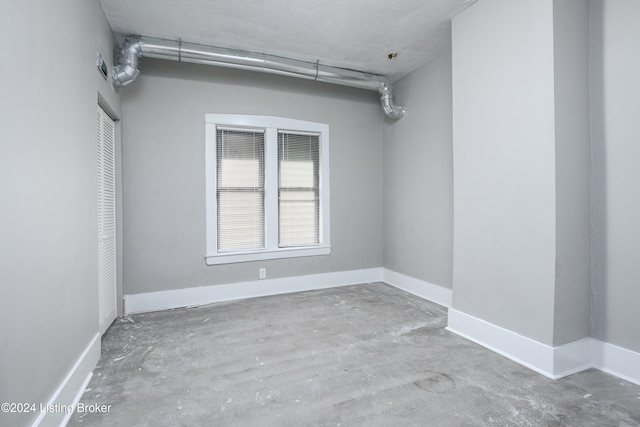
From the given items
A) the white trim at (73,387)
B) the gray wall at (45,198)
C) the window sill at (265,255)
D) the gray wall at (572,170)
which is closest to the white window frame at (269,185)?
the window sill at (265,255)

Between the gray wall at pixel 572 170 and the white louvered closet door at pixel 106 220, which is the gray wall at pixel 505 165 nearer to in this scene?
the gray wall at pixel 572 170

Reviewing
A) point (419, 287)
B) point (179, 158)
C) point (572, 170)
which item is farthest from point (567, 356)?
point (179, 158)

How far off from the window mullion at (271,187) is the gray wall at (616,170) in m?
3.21

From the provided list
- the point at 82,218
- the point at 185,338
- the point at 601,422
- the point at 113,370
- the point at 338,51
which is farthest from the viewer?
the point at 338,51

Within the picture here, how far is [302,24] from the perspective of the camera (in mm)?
2977

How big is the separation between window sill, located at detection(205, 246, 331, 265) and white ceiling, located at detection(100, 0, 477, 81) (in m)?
2.43

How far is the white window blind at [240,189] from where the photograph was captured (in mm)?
3918

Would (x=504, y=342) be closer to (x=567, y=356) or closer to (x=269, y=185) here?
(x=567, y=356)

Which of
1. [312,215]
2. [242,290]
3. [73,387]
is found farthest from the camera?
[312,215]

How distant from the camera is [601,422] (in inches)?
66.3

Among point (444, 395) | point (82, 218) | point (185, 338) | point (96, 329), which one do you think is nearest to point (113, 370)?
point (96, 329)

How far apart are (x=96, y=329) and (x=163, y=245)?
4.39 ft

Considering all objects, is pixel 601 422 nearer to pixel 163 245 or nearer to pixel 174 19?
pixel 163 245

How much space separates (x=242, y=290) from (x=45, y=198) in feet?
8.57
